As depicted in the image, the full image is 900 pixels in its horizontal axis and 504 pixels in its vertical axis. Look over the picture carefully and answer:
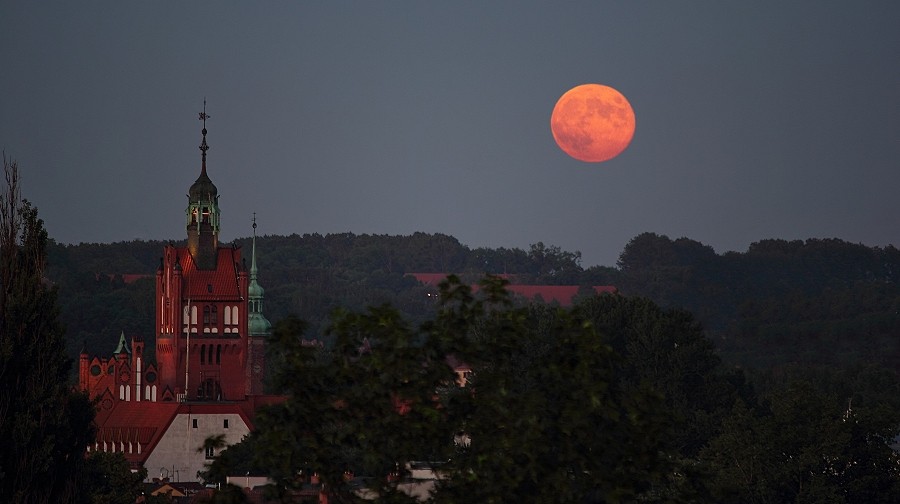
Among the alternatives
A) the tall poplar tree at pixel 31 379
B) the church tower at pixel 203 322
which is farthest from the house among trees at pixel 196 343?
the tall poplar tree at pixel 31 379

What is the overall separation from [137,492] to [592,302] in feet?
187

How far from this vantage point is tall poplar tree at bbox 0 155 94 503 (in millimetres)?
42562

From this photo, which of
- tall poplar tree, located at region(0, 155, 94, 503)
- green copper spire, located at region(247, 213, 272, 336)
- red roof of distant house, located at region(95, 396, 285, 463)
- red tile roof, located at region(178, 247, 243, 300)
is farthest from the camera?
green copper spire, located at region(247, 213, 272, 336)

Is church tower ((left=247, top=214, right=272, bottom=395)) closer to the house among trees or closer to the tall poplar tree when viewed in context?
the house among trees

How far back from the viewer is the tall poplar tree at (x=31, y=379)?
140ft

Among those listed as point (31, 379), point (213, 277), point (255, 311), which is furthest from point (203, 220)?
point (31, 379)

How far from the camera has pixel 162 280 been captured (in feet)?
517

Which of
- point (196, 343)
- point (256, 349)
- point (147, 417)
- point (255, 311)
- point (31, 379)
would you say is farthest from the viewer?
point (255, 311)

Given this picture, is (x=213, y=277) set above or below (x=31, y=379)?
above

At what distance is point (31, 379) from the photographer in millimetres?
43062

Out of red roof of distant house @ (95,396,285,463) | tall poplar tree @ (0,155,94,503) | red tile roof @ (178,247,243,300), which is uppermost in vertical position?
red tile roof @ (178,247,243,300)

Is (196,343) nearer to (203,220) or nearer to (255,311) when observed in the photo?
(203,220)

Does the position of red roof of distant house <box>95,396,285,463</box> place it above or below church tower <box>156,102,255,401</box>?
below

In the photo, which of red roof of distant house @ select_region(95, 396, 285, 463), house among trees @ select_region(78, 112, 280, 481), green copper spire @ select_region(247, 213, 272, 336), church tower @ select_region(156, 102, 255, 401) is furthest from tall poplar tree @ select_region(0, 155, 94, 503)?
green copper spire @ select_region(247, 213, 272, 336)
